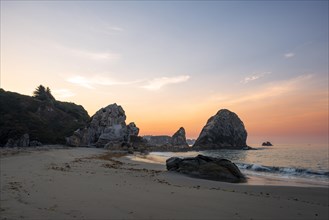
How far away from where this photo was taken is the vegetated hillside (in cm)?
5881

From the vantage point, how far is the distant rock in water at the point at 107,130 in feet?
260

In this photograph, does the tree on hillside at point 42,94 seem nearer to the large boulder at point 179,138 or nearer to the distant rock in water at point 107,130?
the distant rock in water at point 107,130

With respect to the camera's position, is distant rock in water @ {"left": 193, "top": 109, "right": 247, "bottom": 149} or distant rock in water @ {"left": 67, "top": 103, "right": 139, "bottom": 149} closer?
distant rock in water @ {"left": 67, "top": 103, "right": 139, "bottom": 149}

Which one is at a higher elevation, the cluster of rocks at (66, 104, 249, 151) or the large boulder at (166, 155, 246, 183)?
the cluster of rocks at (66, 104, 249, 151)

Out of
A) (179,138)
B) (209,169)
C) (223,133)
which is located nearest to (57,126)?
Answer: (209,169)

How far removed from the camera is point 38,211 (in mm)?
7672

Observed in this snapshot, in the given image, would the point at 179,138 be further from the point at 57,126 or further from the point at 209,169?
the point at 209,169

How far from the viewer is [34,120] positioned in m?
67.8

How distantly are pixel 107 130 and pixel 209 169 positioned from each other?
65.1 metres

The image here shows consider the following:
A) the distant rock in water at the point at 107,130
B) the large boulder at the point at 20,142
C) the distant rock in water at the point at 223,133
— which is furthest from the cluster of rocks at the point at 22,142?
the distant rock in water at the point at 223,133

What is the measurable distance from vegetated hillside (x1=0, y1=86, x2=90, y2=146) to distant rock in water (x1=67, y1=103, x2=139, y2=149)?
4.01 meters

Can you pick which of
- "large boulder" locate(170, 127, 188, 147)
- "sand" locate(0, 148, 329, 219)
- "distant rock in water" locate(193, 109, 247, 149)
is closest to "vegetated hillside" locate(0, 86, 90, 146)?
"sand" locate(0, 148, 329, 219)

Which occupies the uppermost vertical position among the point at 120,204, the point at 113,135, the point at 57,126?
the point at 57,126

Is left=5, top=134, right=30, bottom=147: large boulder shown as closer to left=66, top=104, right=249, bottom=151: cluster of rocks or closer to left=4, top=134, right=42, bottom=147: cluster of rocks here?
left=4, top=134, right=42, bottom=147: cluster of rocks
